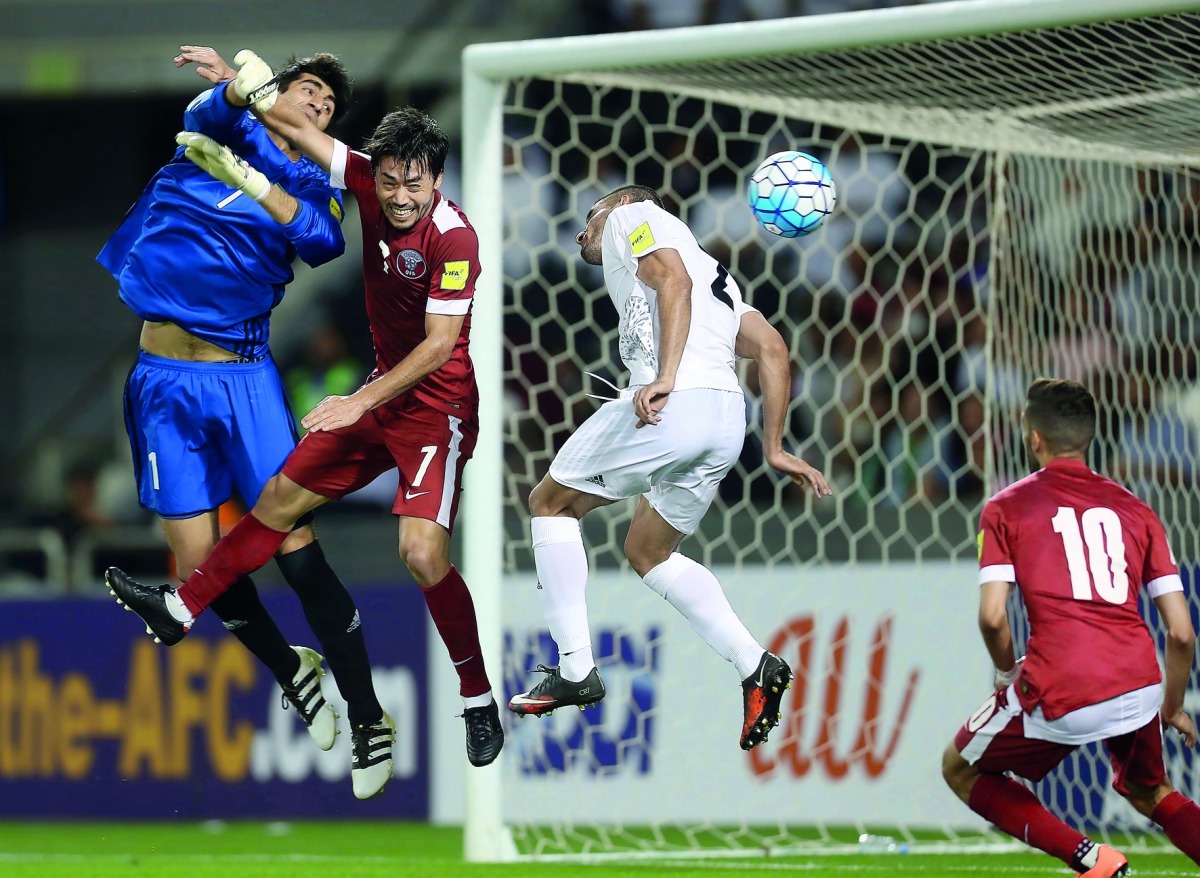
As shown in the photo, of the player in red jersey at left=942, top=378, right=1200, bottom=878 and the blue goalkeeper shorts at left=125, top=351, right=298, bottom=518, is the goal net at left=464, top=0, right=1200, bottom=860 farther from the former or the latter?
the player in red jersey at left=942, top=378, right=1200, bottom=878

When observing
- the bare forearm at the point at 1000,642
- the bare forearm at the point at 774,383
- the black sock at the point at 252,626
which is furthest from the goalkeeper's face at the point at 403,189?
the bare forearm at the point at 1000,642

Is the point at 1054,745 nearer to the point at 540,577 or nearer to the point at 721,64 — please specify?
the point at 540,577

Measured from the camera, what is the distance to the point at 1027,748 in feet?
18.5

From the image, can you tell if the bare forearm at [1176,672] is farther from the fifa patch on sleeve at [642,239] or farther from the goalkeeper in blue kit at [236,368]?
the goalkeeper in blue kit at [236,368]

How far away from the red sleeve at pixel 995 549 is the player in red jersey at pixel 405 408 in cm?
163

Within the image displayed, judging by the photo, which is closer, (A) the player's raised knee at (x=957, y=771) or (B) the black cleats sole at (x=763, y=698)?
(B) the black cleats sole at (x=763, y=698)

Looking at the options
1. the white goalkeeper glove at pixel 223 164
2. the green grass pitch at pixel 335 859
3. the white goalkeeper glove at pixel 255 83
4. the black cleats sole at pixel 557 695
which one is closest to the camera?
the white goalkeeper glove at pixel 255 83

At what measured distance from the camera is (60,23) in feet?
42.4

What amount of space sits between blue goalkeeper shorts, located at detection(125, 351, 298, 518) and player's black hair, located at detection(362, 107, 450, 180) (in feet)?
3.18

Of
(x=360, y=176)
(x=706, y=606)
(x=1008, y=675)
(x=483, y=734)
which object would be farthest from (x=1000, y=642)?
(x=360, y=176)

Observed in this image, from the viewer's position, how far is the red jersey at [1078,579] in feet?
17.9

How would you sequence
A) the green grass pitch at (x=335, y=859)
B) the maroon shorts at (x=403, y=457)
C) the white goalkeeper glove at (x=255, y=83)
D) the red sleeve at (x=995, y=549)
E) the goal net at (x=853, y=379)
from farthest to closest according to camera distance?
the goal net at (x=853, y=379) → the green grass pitch at (x=335, y=859) → the red sleeve at (x=995, y=549) → the maroon shorts at (x=403, y=457) → the white goalkeeper glove at (x=255, y=83)

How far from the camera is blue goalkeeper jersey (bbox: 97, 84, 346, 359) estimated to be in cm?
546

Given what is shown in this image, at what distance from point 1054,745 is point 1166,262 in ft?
11.4
